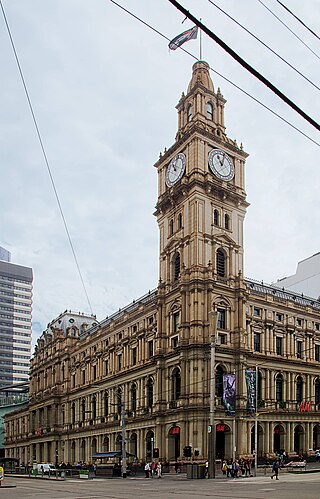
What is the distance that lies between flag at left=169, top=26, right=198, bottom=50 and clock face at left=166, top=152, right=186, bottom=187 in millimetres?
68412

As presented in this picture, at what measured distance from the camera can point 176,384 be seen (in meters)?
81.0

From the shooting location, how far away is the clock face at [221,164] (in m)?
86.2

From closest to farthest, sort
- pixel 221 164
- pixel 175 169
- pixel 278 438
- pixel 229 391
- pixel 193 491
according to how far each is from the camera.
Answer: pixel 193 491, pixel 229 391, pixel 278 438, pixel 221 164, pixel 175 169

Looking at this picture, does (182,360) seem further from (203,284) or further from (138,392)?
(138,392)

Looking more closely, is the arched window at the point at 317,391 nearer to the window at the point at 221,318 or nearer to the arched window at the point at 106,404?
the window at the point at 221,318

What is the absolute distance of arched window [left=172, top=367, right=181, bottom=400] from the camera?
8006 centimetres

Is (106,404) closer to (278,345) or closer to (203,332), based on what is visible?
(278,345)

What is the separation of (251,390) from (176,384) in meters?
14.4

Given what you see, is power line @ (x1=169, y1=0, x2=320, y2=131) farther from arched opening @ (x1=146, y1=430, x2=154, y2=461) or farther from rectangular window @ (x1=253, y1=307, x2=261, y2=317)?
arched opening @ (x1=146, y1=430, x2=154, y2=461)

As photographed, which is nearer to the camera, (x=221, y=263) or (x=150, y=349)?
(x=221, y=263)

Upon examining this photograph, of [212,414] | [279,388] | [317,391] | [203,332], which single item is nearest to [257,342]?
[279,388]

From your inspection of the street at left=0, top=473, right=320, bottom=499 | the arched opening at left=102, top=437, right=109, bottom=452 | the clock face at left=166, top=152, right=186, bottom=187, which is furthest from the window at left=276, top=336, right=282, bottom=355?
the street at left=0, top=473, right=320, bottom=499

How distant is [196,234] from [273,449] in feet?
93.8

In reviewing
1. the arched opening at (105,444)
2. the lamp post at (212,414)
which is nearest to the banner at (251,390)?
the lamp post at (212,414)
